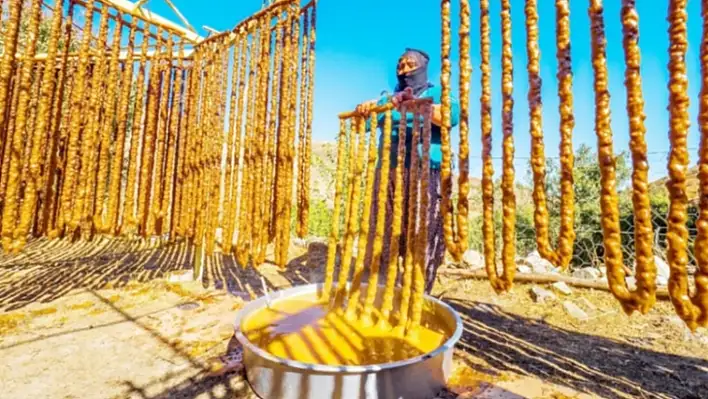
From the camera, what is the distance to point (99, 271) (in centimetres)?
683

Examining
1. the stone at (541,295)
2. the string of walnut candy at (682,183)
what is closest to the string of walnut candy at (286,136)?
the string of walnut candy at (682,183)

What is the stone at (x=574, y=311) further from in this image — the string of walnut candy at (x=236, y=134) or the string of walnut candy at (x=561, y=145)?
the string of walnut candy at (x=236, y=134)

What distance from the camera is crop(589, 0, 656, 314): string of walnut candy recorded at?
1.62 m

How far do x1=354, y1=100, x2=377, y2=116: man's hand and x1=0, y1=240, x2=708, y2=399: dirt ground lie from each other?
2.75 m

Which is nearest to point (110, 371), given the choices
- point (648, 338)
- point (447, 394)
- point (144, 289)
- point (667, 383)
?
point (144, 289)

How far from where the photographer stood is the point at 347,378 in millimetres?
2436

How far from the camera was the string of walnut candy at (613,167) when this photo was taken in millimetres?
1616

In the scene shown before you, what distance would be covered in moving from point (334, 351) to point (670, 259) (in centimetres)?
238

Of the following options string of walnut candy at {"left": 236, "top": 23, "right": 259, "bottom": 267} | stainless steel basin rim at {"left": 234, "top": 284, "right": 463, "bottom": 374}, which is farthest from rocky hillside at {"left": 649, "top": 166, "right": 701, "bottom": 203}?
string of walnut candy at {"left": 236, "top": 23, "right": 259, "bottom": 267}

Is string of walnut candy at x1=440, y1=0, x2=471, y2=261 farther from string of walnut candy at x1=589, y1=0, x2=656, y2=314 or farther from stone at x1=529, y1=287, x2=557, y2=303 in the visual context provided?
stone at x1=529, y1=287, x2=557, y2=303

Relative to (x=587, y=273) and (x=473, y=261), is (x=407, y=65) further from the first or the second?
(x=587, y=273)

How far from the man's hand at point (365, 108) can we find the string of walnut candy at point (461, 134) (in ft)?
3.25

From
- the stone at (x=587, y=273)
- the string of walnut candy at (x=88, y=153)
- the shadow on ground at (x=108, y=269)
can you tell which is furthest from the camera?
the stone at (x=587, y=273)

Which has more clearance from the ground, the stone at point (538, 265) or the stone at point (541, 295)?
the stone at point (538, 265)
